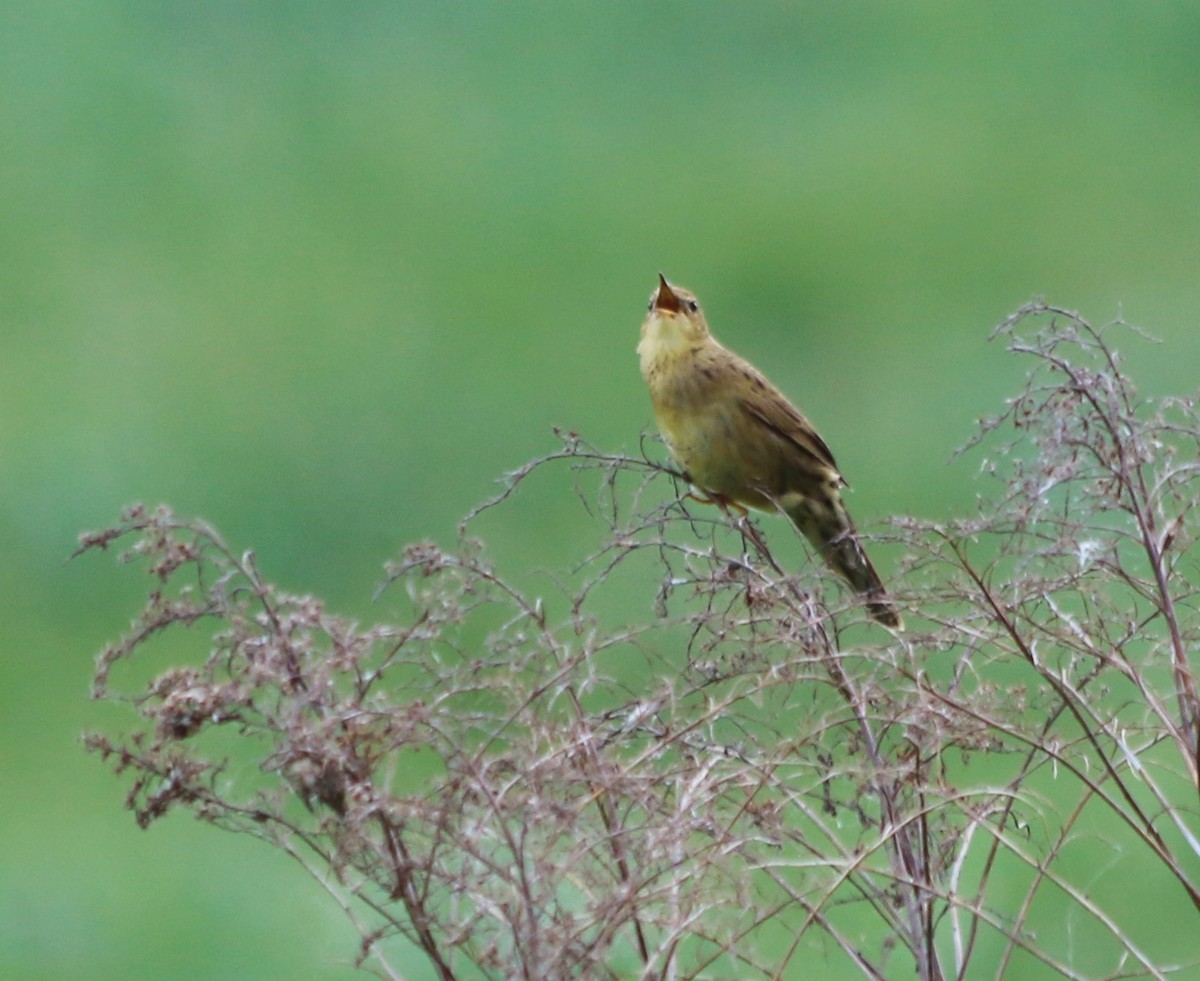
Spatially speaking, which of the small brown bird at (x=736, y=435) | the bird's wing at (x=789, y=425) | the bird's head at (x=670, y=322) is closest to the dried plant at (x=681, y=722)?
the small brown bird at (x=736, y=435)

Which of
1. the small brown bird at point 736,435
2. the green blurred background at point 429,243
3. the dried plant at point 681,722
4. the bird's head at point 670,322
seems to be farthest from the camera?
the green blurred background at point 429,243

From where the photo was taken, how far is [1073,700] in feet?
9.73

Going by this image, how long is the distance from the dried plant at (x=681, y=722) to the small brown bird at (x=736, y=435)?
1.81 metres

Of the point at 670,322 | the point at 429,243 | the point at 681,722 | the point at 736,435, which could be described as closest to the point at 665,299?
the point at 670,322

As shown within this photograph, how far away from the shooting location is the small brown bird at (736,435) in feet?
17.4

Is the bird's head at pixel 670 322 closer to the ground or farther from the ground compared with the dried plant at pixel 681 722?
farther from the ground

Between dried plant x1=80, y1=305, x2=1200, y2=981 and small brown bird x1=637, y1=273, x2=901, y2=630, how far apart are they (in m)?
1.81

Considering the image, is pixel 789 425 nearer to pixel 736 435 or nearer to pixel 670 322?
A: pixel 736 435

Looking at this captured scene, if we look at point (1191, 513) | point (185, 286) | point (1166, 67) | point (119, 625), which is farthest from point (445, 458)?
point (1191, 513)

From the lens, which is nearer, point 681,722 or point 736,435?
point 681,722

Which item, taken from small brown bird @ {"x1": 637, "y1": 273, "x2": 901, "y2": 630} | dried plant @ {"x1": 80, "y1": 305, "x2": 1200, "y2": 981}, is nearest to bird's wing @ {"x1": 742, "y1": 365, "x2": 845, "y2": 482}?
small brown bird @ {"x1": 637, "y1": 273, "x2": 901, "y2": 630}

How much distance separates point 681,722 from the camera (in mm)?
2924

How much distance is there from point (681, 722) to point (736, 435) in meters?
2.48

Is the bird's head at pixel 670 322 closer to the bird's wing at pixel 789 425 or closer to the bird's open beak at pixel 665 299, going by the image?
the bird's open beak at pixel 665 299
